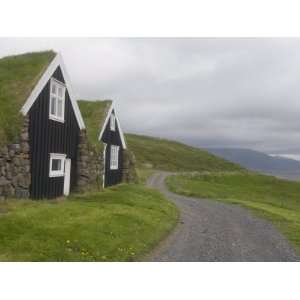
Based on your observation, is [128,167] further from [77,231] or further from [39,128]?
[77,231]

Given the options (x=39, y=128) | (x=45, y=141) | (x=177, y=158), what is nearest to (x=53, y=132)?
(x=45, y=141)

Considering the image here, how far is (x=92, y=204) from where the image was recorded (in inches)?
886

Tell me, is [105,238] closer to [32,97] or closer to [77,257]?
[77,257]

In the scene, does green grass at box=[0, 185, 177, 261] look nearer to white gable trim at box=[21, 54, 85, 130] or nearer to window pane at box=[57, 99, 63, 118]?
white gable trim at box=[21, 54, 85, 130]

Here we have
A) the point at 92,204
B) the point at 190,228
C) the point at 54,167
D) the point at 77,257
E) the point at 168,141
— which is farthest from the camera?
the point at 168,141

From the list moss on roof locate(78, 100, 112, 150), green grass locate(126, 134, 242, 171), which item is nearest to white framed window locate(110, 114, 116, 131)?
moss on roof locate(78, 100, 112, 150)

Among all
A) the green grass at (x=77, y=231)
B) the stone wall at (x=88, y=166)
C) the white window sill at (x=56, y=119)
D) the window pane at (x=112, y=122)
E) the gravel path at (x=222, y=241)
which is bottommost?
the gravel path at (x=222, y=241)

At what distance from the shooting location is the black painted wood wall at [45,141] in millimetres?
21562

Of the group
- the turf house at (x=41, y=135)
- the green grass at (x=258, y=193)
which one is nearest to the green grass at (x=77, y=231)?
the turf house at (x=41, y=135)

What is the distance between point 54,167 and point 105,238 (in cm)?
1070

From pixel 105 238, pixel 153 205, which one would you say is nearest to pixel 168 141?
pixel 153 205

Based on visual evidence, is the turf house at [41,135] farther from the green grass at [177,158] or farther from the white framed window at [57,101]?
the green grass at [177,158]

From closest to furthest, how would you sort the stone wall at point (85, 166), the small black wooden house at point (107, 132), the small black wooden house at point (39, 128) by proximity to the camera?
the small black wooden house at point (39, 128) < the stone wall at point (85, 166) < the small black wooden house at point (107, 132)

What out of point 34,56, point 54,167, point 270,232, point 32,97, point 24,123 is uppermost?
point 34,56
